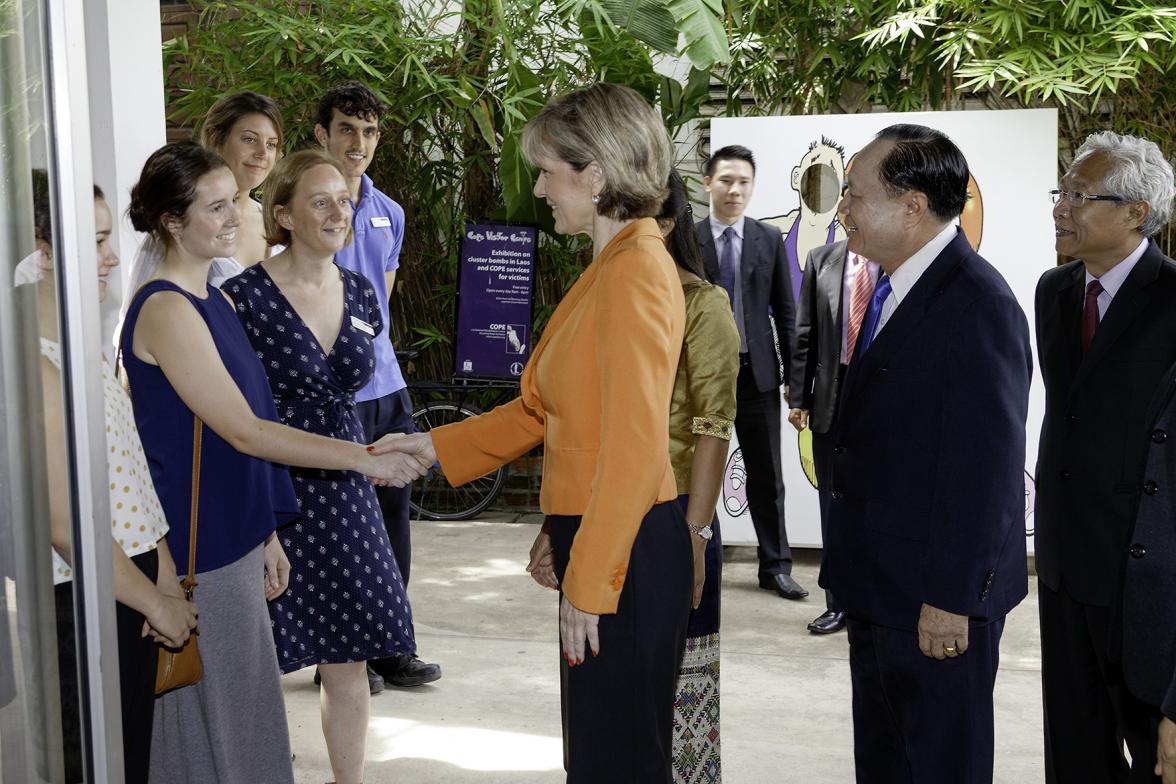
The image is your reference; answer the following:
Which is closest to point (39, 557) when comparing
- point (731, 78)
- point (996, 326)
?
point (996, 326)

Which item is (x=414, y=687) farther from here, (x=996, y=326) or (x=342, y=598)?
(x=996, y=326)

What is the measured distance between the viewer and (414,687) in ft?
14.0

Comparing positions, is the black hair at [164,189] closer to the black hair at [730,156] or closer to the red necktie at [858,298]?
the red necktie at [858,298]

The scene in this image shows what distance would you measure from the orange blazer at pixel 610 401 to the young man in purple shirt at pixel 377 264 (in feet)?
6.38

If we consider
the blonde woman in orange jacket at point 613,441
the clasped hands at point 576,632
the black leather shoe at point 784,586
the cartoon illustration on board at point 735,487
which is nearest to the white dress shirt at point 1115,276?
the blonde woman in orange jacket at point 613,441

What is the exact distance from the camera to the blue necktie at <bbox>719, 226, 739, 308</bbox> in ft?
17.4

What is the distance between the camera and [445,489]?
7.81 meters

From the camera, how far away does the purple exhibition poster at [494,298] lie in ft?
23.6

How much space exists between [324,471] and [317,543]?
0.18 m

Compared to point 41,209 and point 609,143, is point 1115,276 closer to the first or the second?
point 609,143

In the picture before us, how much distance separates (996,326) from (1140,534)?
471 mm

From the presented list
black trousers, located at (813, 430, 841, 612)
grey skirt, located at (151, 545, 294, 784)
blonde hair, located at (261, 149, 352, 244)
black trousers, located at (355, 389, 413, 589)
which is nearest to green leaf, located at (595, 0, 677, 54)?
blonde hair, located at (261, 149, 352, 244)

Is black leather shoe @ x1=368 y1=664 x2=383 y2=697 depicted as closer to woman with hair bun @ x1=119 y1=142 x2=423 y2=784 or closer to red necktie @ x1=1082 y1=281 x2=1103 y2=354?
woman with hair bun @ x1=119 y1=142 x2=423 y2=784

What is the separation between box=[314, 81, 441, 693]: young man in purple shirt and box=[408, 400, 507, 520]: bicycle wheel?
9.21 ft
